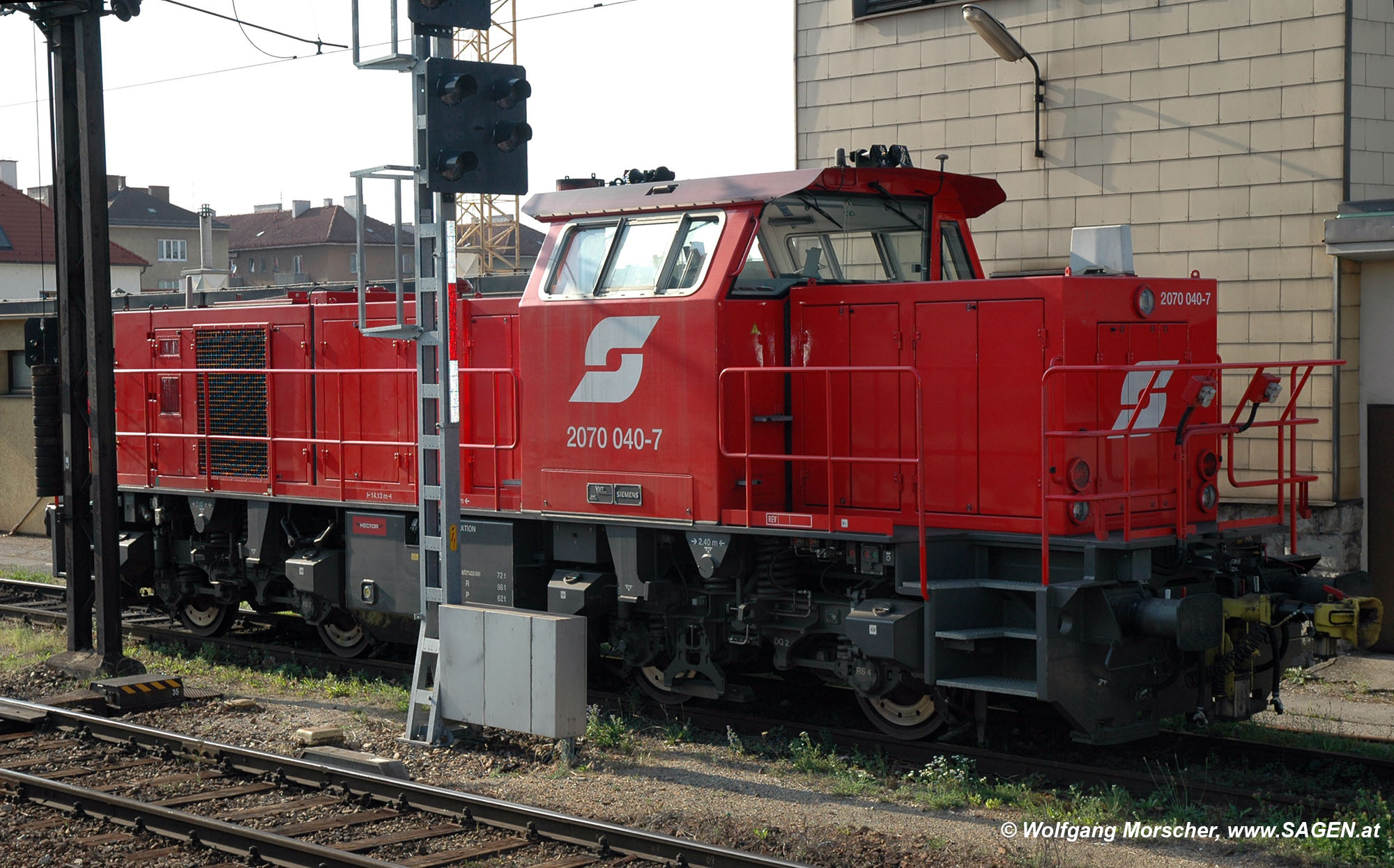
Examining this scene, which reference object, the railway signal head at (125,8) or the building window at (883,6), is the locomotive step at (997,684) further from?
the railway signal head at (125,8)

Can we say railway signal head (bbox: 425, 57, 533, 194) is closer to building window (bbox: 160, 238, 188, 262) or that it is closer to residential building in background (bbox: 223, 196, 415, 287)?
residential building in background (bbox: 223, 196, 415, 287)

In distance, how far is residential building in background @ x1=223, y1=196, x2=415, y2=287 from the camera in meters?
73.0

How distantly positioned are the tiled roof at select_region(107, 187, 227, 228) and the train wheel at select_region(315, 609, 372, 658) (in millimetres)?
60876

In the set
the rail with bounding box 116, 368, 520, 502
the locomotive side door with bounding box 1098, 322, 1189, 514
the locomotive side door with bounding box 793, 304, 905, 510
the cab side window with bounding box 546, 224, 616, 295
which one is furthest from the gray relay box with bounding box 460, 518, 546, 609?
the locomotive side door with bounding box 1098, 322, 1189, 514

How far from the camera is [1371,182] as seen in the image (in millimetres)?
11984

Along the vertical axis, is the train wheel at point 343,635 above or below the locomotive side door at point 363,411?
below

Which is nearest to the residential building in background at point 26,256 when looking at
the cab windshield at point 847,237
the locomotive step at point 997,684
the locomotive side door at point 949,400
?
the cab windshield at point 847,237

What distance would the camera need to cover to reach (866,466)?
9.17 m

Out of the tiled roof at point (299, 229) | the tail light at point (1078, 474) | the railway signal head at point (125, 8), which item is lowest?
the tail light at point (1078, 474)

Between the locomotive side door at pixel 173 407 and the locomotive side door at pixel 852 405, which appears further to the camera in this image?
the locomotive side door at pixel 173 407

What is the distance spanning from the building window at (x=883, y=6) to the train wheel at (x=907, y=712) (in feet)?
26.5

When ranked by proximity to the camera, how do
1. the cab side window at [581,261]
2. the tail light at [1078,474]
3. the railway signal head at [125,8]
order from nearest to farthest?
the tail light at [1078,474] → the cab side window at [581,261] → the railway signal head at [125,8]

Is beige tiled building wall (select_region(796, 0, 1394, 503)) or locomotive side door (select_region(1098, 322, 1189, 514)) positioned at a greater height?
beige tiled building wall (select_region(796, 0, 1394, 503))

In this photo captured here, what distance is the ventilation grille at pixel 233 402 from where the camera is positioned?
12.5 meters
